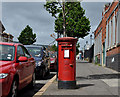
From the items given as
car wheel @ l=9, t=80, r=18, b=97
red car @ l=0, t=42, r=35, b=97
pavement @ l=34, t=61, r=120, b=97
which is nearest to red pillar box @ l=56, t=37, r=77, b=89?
pavement @ l=34, t=61, r=120, b=97

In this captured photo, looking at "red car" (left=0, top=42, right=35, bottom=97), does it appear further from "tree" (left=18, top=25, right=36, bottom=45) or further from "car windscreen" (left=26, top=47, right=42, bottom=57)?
"tree" (left=18, top=25, right=36, bottom=45)

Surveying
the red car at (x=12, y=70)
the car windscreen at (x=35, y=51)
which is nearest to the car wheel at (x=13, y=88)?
the red car at (x=12, y=70)

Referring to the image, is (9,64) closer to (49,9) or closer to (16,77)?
(16,77)

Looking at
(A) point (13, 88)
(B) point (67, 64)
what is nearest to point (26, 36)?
(B) point (67, 64)

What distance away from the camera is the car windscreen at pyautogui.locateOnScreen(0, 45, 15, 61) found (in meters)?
6.63

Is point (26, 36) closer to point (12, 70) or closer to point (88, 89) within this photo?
point (88, 89)

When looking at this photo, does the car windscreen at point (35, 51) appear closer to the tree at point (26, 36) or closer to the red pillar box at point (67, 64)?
the red pillar box at point (67, 64)

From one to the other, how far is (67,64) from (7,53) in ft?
8.82

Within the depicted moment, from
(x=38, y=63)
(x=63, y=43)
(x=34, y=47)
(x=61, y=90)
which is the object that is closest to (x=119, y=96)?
(x=61, y=90)

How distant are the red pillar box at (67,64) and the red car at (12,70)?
4.26 ft

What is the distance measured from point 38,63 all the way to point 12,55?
5.32 metres

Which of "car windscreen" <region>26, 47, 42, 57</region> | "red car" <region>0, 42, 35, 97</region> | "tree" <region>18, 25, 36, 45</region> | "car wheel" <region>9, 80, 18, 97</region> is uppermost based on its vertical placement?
"tree" <region>18, 25, 36, 45</region>

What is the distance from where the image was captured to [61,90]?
27.7ft

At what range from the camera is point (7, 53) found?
271 inches
